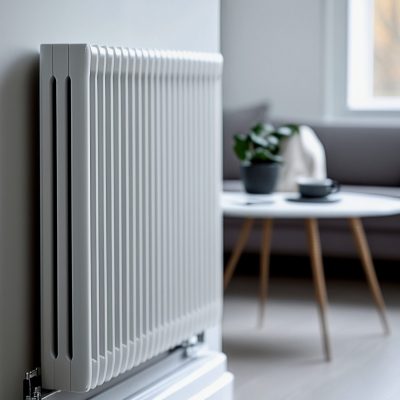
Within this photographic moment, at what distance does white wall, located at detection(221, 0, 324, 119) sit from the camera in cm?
527

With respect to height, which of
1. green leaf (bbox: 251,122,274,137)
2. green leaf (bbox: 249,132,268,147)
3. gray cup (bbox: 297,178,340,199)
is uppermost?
green leaf (bbox: 251,122,274,137)

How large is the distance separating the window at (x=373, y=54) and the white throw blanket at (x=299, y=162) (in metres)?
0.89

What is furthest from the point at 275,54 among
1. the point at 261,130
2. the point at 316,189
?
the point at 316,189

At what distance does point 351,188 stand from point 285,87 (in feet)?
3.50

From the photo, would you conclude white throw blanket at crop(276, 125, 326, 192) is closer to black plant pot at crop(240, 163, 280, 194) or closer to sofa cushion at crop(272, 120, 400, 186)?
sofa cushion at crop(272, 120, 400, 186)

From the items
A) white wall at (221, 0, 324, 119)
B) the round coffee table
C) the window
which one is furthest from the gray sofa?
the round coffee table

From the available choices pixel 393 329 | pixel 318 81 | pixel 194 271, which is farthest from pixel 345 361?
pixel 318 81

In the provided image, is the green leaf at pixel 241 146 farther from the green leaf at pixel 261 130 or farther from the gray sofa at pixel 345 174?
the gray sofa at pixel 345 174

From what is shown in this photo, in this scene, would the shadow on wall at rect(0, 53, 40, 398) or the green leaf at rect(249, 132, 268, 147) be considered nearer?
the shadow on wall at rect(0, 53, 40, 398)

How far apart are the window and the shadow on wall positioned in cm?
347

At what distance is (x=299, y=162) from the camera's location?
435 centimetres

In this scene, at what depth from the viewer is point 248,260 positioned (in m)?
4.84

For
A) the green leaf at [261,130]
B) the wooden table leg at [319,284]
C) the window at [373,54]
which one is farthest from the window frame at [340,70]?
the wooden table leg at [319,284]

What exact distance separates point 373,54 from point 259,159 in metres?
1.98
